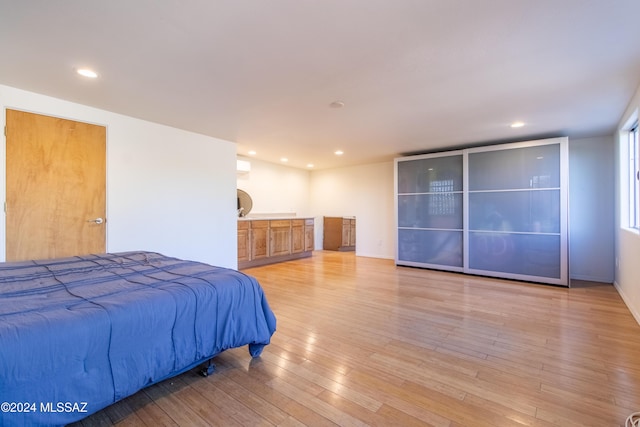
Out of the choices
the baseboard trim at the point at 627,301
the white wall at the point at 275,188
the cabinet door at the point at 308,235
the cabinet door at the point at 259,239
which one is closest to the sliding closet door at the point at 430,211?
the baseboard trim at the point at 627,301

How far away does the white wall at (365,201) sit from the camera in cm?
661

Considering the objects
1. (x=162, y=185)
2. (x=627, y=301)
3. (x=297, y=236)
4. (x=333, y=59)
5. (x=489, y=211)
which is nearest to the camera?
(x=333, y=59)

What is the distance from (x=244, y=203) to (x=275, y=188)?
100 centimetres

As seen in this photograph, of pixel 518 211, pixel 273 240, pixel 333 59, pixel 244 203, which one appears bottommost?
pixel 273 240

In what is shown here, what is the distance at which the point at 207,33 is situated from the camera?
75.5 inches

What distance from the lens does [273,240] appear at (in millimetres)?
5922

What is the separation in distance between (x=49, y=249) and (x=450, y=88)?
4.32 metres

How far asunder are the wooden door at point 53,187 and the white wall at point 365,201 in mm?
5043

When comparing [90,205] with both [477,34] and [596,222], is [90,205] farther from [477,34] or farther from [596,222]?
[596,222]

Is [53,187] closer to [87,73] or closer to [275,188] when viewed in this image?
[87,73]

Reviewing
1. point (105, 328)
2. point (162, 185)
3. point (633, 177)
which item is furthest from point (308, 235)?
point (105, 328)

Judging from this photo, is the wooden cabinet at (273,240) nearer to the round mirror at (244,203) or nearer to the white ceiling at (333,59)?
the round mirror at (244,203)

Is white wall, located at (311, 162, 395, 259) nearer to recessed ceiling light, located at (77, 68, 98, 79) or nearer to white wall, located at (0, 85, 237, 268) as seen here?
white wall, located at (0, 85, 237, 268)

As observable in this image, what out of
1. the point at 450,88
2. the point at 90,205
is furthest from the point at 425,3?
the point at 90,205
